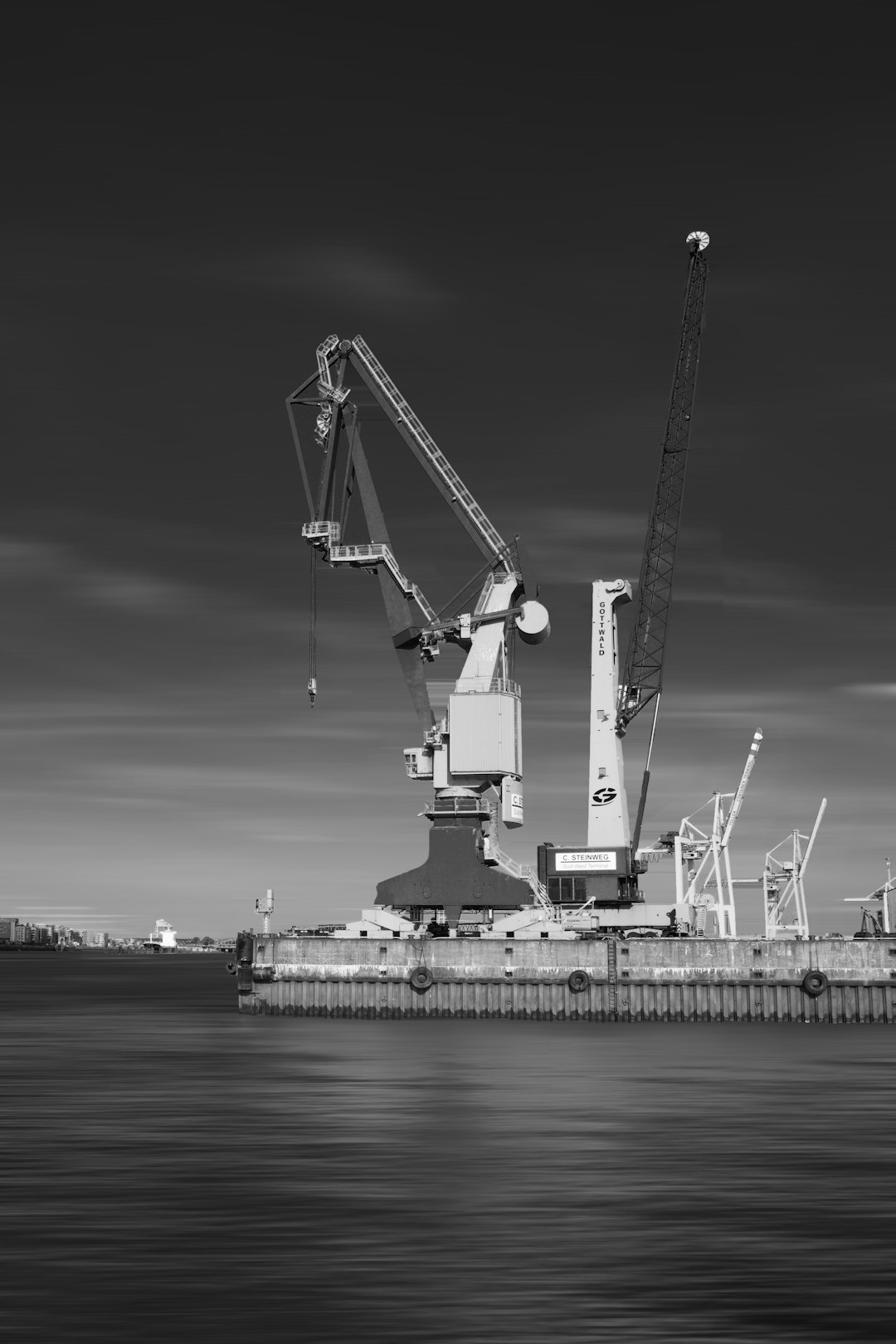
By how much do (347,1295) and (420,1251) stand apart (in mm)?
3850

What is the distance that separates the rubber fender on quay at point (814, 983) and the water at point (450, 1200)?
30.0 m

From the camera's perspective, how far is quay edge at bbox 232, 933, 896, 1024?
10275 centimetres

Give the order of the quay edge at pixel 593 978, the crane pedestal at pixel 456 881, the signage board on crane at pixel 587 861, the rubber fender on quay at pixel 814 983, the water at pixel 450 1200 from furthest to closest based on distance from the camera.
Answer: the signage board on crane at pixel 587 861 < the crane pedestal at pixel 456 881 < the quay edge at pixel 593 978 < the rubber fender on quay at pixel 814 983 < the water at pixel 450 1200

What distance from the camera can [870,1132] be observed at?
4800 centimetres

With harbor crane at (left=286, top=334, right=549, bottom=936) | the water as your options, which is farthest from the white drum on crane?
the water

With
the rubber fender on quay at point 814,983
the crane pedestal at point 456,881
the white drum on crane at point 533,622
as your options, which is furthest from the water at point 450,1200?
the white drum on crane at point 533,622

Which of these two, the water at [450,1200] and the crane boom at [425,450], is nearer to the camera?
the water at [450,1200]

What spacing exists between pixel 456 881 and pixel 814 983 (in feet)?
85.0

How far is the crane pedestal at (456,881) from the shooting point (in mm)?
112438

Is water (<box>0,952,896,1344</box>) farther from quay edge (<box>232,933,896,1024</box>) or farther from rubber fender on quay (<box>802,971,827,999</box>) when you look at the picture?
quay edge (<box>232,933,896,1024</box>)

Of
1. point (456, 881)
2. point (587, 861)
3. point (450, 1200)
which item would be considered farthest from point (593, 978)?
point (450, 1200)

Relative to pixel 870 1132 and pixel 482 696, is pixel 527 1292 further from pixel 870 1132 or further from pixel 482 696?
pixel 482 696

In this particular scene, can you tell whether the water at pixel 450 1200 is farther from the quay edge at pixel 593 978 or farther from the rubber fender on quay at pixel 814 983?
the quay edge at pixel 593 978

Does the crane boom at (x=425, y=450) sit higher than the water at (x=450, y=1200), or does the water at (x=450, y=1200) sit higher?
the crane boom at (x=425, y=450)
